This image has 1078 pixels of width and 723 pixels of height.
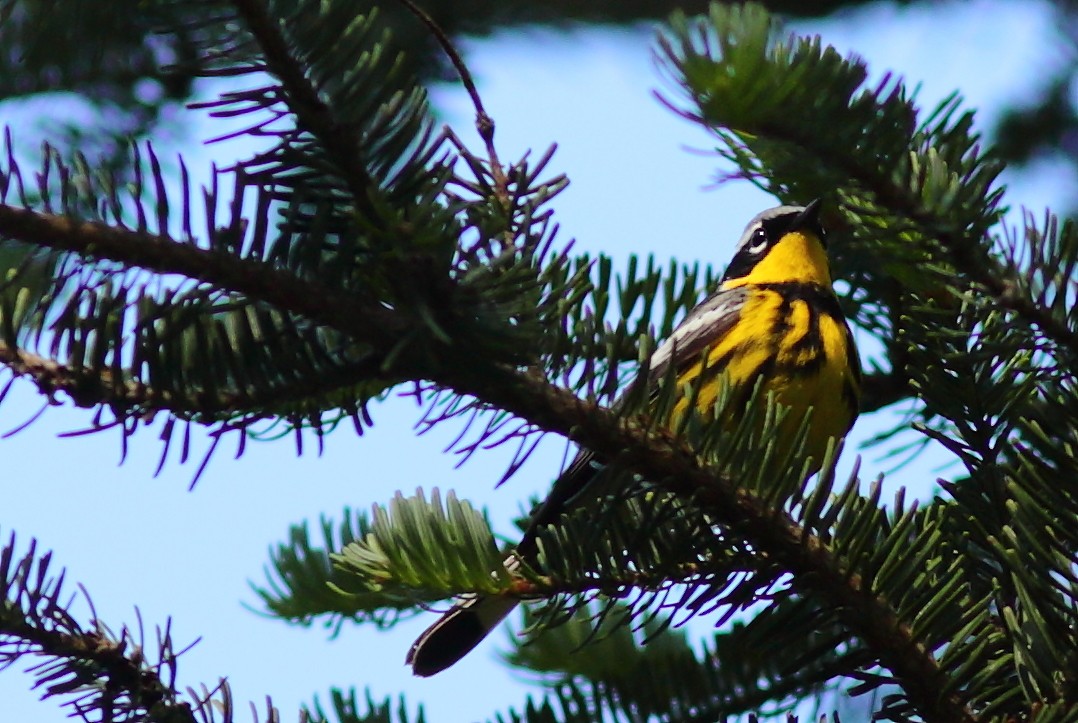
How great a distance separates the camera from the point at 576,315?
1490 millimetres

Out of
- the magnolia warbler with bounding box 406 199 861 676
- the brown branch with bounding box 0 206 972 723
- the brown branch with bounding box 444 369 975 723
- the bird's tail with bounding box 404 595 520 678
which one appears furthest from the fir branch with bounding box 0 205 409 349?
the bird's tail with bounding box 404 595 520 678

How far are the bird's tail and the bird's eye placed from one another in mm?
1839

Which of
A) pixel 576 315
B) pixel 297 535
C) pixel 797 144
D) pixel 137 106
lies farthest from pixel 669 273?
pixel 137 106

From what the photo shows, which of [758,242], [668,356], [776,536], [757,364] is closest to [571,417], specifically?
[776,536]

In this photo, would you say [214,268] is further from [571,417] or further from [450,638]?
[450,638]

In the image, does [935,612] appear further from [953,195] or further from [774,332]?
[774,332]

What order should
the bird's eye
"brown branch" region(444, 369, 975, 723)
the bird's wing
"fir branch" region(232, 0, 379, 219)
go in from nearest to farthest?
"fir branch" region(232, 0, 379, 219) → "brown branch" region(444, 369, 975, 723) → the bird's wing → the bird's eye

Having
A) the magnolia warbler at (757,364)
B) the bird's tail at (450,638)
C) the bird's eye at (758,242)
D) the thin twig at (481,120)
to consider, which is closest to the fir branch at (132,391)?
the thin twig at (481,120)

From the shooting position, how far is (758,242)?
3697 mm

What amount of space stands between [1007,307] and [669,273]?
86 centimetres

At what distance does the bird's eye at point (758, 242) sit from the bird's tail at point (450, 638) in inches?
72.4

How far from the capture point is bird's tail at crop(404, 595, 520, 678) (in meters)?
2.12

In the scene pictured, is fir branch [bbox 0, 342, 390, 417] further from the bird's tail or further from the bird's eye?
the bird's eye

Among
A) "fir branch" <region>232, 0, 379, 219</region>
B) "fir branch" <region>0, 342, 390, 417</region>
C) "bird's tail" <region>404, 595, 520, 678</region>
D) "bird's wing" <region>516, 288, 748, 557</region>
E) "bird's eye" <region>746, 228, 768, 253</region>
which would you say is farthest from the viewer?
"bird's eye" <region>746, 228, 768, 253</region>
